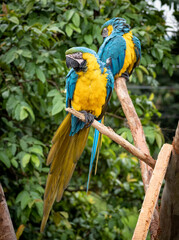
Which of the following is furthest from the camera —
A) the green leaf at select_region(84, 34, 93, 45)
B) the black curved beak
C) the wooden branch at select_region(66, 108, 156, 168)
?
the green leaf at select_region(84, 34, 93, 45)

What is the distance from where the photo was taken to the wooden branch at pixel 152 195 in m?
0.63

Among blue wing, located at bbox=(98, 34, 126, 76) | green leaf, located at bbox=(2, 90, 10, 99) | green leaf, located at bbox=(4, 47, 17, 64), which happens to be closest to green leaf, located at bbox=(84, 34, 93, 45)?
blue wing, located at bbox=(98, 34, 126, 76)

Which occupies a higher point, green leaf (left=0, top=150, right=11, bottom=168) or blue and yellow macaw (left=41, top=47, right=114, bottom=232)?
blue and yellow macaw (left=41, top=47, right=114, bottom=232)

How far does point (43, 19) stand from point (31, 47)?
0.21m

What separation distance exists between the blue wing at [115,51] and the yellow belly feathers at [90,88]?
230 millimetres

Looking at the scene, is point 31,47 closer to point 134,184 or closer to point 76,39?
point 76,39

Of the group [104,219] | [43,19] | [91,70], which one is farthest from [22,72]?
[104,219]

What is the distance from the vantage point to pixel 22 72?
5.42 feet

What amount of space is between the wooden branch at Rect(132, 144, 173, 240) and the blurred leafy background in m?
0.68

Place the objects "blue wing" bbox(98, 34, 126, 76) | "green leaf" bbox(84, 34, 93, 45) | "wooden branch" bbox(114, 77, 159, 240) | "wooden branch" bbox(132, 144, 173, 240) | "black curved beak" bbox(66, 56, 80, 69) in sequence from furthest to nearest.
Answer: "green leaf" bbox(84, 34, 93, 45) < "blue wing" bbox(98, 34, 126, 76) < "wooden branch" bbox(114, 77, 159, 240) < "black curved beak" bbox(66, 56, 80, 69) < "wooden branch" bbox(132, 144, 173, 240)

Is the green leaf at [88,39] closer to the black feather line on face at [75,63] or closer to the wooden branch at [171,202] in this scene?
the black feather line on face at [75,63]

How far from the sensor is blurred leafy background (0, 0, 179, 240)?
1.35 metres

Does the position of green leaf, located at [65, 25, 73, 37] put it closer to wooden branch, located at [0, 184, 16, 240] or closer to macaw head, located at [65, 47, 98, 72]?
macaw head, located at [65, 47, 98, 72]

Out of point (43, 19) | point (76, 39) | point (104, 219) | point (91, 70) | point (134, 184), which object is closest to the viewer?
point (91, 70)
